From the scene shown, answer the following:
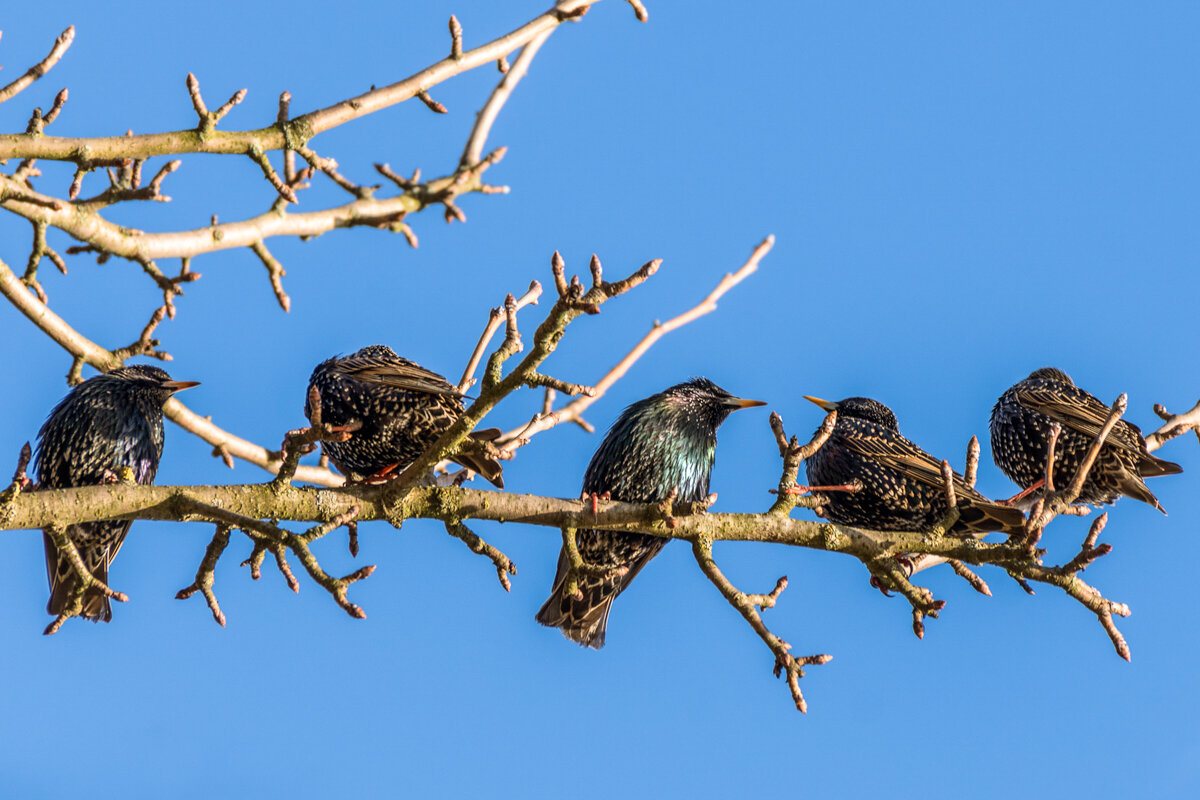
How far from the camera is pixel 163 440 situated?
5.72 meters

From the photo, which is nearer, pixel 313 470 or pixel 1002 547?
pixel 1002 547

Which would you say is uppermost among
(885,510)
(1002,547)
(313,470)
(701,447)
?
(313,470)

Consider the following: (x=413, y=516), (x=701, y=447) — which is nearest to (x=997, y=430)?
(x=701, y=447)

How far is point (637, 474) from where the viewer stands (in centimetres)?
556

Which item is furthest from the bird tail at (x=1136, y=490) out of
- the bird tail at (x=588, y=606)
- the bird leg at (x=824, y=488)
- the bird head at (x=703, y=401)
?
the bird tail at (x=588, y=606)

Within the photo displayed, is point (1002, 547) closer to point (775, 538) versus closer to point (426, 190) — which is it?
point (775, 538)

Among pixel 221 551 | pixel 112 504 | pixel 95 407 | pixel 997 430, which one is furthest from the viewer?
pixel 997 430

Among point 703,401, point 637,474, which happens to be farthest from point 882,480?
point 637,474

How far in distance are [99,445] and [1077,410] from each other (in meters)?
5.16

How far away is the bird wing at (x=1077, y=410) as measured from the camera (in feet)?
20.1

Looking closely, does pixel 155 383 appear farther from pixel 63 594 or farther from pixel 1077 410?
pixel 1077 410

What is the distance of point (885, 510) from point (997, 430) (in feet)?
4.80

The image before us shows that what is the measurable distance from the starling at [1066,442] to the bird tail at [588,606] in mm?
2230

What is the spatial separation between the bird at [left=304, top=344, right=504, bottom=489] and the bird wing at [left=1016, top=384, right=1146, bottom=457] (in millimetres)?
3290
